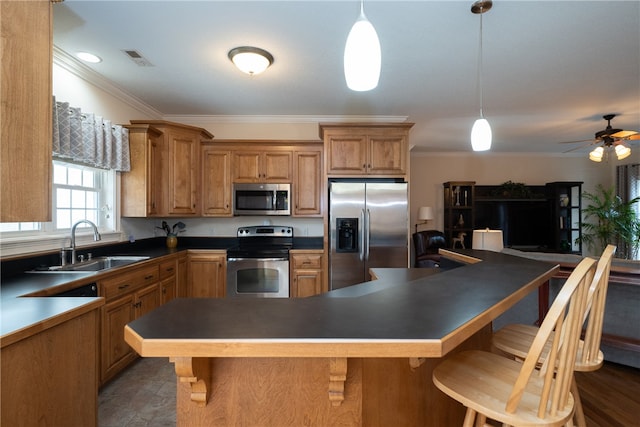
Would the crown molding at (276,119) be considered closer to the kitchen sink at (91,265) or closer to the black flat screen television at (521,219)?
the kitchen sink at (91,265)

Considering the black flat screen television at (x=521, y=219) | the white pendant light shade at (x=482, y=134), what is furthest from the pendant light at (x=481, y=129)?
the black flat screen television at (x=521, y=219)

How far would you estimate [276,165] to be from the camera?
3740 millimetres

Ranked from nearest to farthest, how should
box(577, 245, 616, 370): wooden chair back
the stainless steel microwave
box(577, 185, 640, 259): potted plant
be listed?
box(577, 245, 616, 370): wooden chair back → the stainless steel microwave → box(577, 185, 640, 259): potted plant

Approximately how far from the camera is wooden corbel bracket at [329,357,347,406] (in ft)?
2.60

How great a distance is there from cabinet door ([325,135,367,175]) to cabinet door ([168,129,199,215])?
1.69 metres

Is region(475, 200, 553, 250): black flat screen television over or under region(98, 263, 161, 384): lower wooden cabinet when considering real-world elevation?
over

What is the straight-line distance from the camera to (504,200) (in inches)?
237

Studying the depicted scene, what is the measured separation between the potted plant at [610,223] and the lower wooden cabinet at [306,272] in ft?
19.1

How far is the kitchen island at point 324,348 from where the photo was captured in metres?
0.67

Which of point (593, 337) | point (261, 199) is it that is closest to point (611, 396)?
point (593, 337)

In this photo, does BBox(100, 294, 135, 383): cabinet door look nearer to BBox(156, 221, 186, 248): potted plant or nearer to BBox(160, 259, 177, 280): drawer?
BBox(160, 259, 177, 280): drawer

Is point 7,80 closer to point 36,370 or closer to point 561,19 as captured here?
point 36,370

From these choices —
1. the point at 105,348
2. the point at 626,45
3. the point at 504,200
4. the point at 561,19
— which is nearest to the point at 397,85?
the point at 561,19

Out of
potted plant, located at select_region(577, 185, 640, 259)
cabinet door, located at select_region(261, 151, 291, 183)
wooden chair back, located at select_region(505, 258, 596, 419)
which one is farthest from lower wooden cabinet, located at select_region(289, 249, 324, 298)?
potted plant, located at select_region(577, 185, 640, 259)
